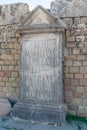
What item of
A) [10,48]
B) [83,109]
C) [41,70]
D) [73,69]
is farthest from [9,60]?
[83,109]

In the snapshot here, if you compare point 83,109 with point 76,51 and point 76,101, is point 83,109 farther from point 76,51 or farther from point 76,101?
point 76,51

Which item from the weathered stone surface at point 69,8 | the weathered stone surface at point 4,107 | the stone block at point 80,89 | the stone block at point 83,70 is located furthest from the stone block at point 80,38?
the weathered stone surface at point 4,107

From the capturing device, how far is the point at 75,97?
16.1ft

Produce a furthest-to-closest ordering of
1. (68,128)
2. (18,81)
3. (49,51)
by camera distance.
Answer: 1. (18,81)
2. (49,51)
3. (68,128)

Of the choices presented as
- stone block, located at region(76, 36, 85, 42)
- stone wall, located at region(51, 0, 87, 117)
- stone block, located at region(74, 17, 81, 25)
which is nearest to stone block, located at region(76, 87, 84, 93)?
stone wall, located at region(51, 0, 87, 117)

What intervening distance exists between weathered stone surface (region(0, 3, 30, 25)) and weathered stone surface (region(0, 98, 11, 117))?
197cm

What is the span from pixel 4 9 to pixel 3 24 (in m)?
0.39

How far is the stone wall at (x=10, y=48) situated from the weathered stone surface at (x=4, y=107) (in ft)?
0.70

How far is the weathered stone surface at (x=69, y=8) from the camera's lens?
4891 millimetres

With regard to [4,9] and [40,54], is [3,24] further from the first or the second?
[40,54]

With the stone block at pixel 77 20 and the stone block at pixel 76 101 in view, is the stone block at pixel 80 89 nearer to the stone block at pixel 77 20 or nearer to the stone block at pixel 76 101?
the stone block at pixel 76 101

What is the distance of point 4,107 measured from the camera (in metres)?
5.37

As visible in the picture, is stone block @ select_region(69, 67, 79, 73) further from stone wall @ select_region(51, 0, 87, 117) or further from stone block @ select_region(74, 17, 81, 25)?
stone block @ select_region(74, 17, 81, 25)

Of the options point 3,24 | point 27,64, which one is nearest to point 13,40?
point 3,24
